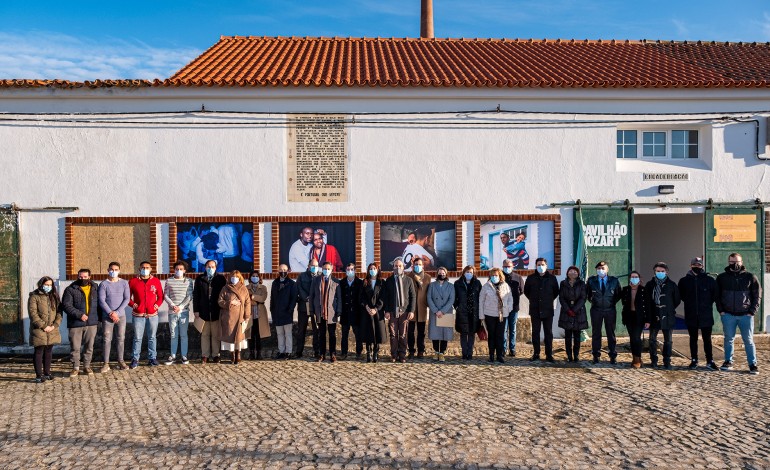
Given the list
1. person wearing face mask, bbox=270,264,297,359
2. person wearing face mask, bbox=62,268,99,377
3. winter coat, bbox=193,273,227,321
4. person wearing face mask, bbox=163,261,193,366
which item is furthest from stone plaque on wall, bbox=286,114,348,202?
person wearing face mask, bbox=62,268,99,377

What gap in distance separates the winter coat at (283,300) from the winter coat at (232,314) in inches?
19.5

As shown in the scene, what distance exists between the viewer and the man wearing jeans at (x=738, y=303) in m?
8.66

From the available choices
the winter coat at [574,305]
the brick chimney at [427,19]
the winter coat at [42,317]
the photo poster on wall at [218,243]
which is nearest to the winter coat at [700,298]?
the winter coat at [574,305]

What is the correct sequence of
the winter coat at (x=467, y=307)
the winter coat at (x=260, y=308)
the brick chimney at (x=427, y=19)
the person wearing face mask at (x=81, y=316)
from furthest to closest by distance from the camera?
the brick chimney at (x=427, y=19) < the winter coat at (x=260, y=308) < the winter coat at (x=467, y=307) < the person wearing face mask at (x=81, y=316)

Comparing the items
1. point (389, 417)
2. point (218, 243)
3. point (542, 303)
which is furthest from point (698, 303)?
point (218, 243)

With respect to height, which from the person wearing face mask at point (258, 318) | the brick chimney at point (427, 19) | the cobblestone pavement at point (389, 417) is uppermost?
the brick chimney at point (427, 19)

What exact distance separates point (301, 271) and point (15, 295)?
5038 millimetres

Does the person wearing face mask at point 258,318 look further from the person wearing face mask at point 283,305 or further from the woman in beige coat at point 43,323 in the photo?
the woman in beige coat at point 43,323

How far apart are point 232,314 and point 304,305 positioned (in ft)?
3.79

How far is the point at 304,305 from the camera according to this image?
9.72m

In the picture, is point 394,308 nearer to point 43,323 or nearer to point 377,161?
point 377,161

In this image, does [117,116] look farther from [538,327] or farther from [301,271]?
[538,327]

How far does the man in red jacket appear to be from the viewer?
30.5 ft

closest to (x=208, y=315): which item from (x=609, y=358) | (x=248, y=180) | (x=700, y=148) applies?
(x=248, y=180)
